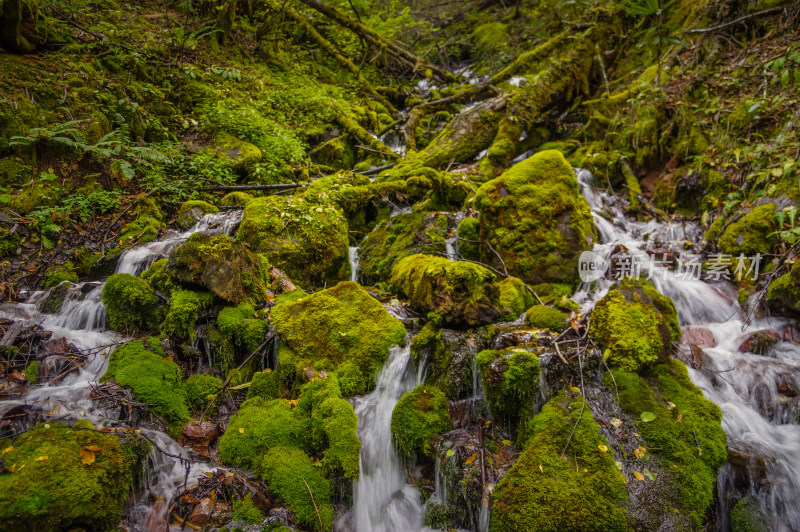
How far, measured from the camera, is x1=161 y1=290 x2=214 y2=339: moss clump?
4316 mm

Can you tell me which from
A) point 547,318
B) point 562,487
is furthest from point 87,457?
point 547,318

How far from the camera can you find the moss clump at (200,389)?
395 cm

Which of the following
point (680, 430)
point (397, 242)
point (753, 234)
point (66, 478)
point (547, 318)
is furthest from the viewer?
point (397, 242)

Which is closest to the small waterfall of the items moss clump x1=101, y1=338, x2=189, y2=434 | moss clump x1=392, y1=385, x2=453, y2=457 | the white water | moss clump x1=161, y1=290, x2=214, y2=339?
moss clump x1=392, y1=385, x2=453, y2=457

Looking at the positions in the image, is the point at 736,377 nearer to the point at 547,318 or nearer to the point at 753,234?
the point at 547,318

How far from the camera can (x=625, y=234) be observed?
7117 millimetres

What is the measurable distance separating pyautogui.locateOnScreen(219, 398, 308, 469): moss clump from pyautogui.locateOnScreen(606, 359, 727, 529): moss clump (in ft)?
9.92

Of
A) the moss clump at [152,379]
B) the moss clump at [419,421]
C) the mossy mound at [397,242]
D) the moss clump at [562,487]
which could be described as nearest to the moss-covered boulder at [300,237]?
the mossy mound at [397,242]

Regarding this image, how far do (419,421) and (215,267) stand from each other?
2.93m

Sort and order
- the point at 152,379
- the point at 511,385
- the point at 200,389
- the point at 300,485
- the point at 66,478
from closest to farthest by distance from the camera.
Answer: the point at 66,478 < the point at 300,485 < the point at 511,385 < the point at 152,379 < the point at 200,389

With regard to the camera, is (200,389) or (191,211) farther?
(191,211)

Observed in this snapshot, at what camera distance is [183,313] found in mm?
4336

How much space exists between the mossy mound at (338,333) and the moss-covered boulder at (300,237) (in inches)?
46.1

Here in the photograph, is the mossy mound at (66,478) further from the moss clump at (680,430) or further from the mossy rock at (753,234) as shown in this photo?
the mossy rock at (753,234)
